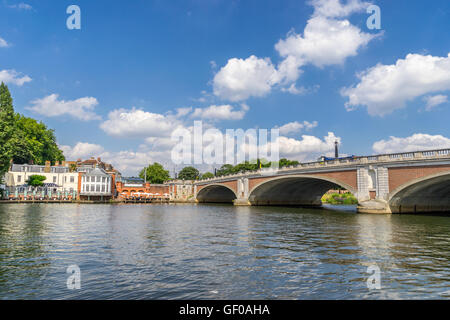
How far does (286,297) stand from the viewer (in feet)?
26.2

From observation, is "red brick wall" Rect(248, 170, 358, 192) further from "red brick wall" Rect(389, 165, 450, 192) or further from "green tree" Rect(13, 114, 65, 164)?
"green tree" Rect(13, 114, 65, 164)

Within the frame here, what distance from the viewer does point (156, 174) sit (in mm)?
114562

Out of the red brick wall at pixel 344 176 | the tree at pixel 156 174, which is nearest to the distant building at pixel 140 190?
→ the tree at pixel 156 174

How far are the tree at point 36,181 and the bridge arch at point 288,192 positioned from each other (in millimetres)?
51446

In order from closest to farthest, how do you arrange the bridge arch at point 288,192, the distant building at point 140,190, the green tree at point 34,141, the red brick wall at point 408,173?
the red brick wall at point 408,173
the bridge arch at point 288,192
the green tree at point 34,141
the distant building at point 140,190

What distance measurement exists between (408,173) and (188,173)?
10652cm

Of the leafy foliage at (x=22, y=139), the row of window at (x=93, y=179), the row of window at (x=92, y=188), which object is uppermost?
the leafy foliage at (x=22, y=139)

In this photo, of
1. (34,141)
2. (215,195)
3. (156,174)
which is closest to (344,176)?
(215,195)

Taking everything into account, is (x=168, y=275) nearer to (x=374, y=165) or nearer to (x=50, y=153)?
(x=374, y=165)

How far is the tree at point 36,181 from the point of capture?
73162 mm

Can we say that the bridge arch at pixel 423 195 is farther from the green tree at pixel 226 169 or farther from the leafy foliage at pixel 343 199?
the green tree at pixel 226 169

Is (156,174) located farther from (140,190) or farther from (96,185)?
(96,185)

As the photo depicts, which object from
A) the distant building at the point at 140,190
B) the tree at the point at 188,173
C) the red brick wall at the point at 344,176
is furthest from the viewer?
the tree at the point at 188,173

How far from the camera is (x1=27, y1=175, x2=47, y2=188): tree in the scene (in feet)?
240
